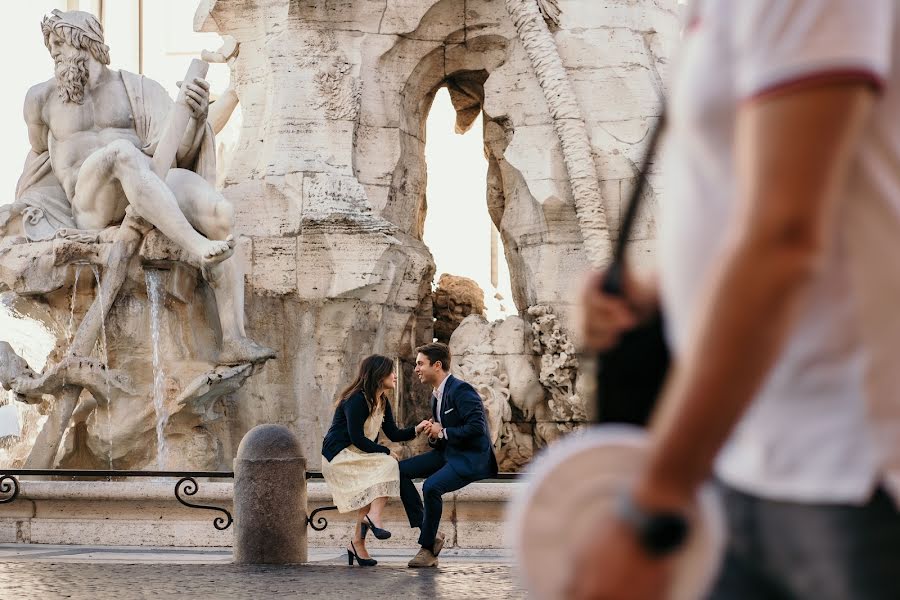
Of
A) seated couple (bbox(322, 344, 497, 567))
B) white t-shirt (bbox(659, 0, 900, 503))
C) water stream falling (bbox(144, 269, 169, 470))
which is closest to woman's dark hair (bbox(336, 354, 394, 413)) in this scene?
seated couple (bbox(322, 344, 497, 567))

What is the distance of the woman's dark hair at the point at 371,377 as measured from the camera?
22.1 ft

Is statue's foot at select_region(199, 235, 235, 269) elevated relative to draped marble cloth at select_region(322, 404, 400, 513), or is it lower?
elevated

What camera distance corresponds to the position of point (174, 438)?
29.8ft

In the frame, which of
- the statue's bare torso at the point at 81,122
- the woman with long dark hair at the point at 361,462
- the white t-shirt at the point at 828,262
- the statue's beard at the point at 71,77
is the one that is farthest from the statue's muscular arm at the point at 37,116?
the white t-shirt at the point at 828,262

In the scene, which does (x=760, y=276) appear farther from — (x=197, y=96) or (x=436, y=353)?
(x=197, y=96)

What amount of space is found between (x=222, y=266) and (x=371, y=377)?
8.66 ft

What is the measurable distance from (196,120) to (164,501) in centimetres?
261

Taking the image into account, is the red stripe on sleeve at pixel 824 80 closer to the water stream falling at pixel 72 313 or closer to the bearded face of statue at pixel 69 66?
the water stream falling at pixel 72 313

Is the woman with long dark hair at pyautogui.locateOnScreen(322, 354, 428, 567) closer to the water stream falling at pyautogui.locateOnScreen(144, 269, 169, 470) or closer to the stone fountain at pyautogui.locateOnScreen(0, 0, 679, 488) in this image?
the stone fountain at pyautogui.locateOnScreen(0, 0, 679, 488)

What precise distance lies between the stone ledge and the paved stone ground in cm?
38

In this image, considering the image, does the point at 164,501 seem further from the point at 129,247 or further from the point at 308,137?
the point at 308,137

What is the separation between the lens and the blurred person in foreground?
1008 mm

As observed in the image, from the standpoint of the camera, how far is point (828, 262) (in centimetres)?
109

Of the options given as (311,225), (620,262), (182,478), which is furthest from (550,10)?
(620,262)
